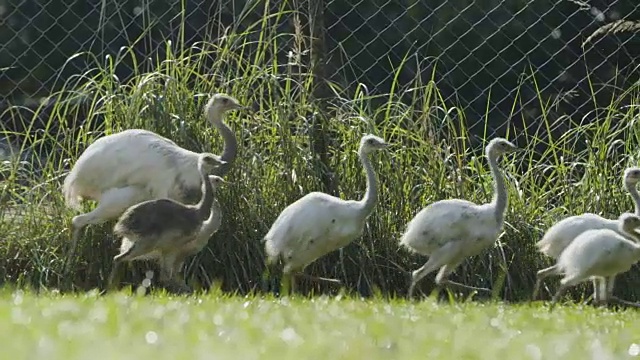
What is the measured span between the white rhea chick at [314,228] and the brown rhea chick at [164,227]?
41 cm

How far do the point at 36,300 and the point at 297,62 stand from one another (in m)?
3.50

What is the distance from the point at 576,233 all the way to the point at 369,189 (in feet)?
3.75

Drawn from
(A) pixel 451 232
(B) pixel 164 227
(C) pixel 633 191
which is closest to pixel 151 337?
(B) pixel 164 227

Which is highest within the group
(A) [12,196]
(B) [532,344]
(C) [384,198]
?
(B) [532,344]

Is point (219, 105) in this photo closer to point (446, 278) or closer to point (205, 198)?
point (205, 198)

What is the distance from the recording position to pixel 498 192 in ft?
26.2

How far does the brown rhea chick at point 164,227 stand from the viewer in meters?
7.39

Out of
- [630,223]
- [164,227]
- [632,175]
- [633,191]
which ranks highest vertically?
[632,175]

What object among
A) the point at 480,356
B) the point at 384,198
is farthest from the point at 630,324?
the point at 384,198

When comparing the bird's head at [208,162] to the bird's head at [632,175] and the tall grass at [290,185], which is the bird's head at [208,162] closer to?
the tall grass at [290,185]

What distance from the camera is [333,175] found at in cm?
848

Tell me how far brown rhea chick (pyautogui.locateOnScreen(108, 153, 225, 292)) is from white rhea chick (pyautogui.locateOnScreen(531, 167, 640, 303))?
1.84 metres

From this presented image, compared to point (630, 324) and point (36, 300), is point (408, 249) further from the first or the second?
point (36, 300)

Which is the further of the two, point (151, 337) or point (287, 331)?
point (287, 331)
